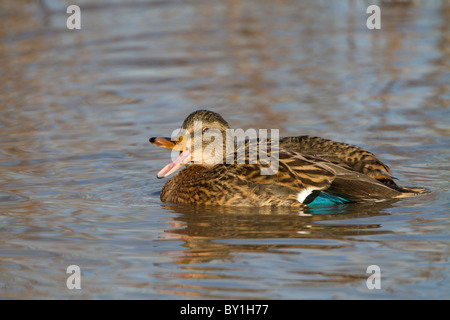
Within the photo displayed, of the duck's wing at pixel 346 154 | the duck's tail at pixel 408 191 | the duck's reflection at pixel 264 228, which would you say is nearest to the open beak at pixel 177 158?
the duck's reflection at pixel 264 228

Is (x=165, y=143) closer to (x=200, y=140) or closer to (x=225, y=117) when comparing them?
(x=200, y=140)

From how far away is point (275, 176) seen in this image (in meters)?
7.84

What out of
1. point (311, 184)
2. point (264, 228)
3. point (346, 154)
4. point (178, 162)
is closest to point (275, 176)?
point (311, 184)

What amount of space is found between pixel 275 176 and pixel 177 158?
117 centimetres

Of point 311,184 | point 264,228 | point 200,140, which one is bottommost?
point 264,228

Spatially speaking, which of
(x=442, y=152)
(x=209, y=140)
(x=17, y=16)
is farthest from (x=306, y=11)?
(x=209, y=140)

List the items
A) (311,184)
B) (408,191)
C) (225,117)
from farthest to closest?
(225,117) → (408,191) → (311,184)

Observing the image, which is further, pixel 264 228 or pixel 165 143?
pixel 165 143

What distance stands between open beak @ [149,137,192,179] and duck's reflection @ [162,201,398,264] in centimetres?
35

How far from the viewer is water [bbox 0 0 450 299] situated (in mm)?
Answer: 6176

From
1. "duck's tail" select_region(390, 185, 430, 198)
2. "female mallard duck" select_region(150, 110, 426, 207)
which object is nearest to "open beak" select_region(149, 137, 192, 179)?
"female mallard duck" select_region(150, 110, 426, 207)

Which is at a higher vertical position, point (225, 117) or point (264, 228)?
point (225, 117)

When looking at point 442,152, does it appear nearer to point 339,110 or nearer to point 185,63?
point 339,110

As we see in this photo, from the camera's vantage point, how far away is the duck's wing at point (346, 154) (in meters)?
8.23
